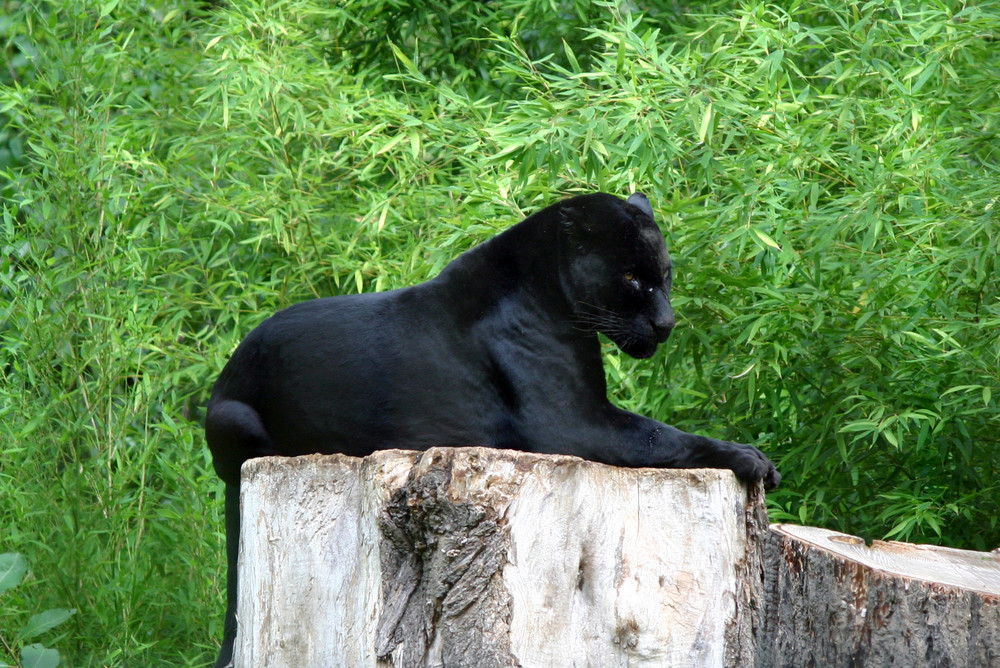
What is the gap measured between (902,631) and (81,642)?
2.73 meters

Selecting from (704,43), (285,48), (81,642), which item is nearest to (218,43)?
(285,48)

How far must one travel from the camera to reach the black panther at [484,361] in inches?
90.7

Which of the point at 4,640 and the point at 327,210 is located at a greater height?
the point at 327,210

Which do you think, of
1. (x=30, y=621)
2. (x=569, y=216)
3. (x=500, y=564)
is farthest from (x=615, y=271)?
(x=30, y=621)

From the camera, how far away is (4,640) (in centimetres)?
335

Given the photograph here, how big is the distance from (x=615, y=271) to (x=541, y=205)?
1.48 meters

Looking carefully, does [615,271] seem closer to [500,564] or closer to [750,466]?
[750,466]

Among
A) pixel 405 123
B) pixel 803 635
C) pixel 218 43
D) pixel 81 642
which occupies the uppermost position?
pixel 218 43

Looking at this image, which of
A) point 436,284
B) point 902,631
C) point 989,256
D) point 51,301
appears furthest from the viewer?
point 51,301

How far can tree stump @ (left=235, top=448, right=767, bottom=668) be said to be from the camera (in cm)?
189

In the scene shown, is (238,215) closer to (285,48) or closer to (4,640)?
(285,48)

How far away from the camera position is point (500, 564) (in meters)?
1.90

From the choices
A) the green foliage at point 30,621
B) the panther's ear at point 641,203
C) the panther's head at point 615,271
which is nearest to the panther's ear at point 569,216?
the panther's head at point 615,271

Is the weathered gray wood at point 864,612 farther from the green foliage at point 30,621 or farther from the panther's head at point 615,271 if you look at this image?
the green foliage at point 30,621
